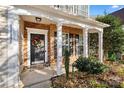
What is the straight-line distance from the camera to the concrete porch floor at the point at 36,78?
26.8ft

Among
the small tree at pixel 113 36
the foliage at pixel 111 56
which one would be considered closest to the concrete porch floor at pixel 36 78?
the foliage at pixel 111 56

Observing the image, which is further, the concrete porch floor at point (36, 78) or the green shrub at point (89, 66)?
the green shrub at point (89, 66)

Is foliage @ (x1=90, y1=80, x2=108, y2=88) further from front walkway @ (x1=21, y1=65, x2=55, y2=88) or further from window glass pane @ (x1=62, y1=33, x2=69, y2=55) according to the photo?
window glass pane @ (x1=62, y1=33, x2=69, y2=55)

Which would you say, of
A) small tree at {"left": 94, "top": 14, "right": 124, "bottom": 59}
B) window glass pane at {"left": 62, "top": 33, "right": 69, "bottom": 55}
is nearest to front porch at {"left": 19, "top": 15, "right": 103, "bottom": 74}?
window glass pane at {"left": 62, "top": 33, "right": 69, "bottom": 55}

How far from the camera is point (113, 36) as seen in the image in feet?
57.2

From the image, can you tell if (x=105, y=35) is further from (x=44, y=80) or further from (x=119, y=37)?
(x=44, y=80)

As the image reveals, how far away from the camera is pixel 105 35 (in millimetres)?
17609

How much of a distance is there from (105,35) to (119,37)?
1.09 m

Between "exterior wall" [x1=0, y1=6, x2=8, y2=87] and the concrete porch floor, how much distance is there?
86 cm

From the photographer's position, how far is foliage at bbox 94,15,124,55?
17.4 m

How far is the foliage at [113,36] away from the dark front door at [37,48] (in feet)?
20.9

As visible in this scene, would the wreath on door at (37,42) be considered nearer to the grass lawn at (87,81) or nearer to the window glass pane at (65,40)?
the window glass pane at (65,40)
